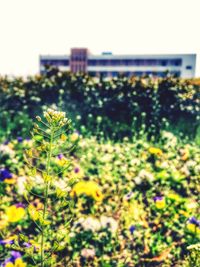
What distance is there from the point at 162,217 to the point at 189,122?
3857mm

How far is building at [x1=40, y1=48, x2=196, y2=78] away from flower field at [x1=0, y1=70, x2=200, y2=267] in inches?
2175

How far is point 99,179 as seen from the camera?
3867mm

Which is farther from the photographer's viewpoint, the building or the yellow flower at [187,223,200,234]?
the building

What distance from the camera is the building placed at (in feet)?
210

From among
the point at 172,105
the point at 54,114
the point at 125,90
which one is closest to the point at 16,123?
the point at 125,90

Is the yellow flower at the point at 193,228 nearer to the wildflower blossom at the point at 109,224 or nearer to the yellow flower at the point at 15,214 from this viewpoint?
the wildflower blossom at the point at 109,224

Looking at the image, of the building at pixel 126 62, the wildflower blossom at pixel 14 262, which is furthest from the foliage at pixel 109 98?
the building at pixel 126 62

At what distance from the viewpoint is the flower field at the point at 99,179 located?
192 cm

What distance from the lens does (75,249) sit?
9.24 feet

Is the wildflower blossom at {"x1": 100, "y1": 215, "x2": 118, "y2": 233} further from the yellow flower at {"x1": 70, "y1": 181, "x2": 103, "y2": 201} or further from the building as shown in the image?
the building

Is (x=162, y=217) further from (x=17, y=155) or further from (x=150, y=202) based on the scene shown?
(x=17, y=155)

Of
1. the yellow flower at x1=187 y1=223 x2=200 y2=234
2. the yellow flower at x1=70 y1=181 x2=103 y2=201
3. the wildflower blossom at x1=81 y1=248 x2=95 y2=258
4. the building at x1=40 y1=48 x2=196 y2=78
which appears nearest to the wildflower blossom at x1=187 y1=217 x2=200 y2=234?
the yellow flower at x1=187 y1=223 x2=200 y2=234

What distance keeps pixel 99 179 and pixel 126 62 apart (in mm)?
66141

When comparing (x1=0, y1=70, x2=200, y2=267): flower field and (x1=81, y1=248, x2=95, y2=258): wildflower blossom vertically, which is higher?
(x1=0, y1=70, x2=200, y2=267): flower field
